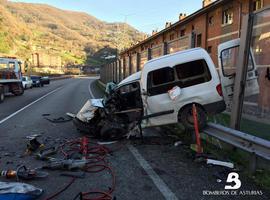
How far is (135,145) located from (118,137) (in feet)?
2.36

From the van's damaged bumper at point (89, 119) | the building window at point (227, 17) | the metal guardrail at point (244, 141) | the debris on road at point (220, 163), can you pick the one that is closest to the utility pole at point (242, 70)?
the metal guardrail at point (244, 141)

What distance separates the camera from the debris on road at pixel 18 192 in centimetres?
414

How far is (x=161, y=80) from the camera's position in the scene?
8.24m

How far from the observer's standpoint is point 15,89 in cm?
2462

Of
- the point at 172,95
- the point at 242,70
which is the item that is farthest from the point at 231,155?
the point at 172,95

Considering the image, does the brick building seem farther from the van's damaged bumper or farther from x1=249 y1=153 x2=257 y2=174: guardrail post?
x1=249 y1=153 x2=257 y2=174: guardrail post

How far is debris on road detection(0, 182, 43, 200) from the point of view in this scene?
414 cm

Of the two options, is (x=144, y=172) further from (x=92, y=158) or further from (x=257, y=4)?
(x=257, y=4)

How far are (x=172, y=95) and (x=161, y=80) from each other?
53cm

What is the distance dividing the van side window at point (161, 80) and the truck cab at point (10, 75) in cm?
1628

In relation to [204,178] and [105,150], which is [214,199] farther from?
[105,150]

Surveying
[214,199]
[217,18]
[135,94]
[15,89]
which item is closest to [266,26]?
[214,199]

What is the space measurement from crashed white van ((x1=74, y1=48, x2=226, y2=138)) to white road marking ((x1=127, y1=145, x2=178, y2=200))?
1247mm

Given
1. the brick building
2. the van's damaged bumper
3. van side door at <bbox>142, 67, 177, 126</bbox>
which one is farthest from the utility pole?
the brick building
